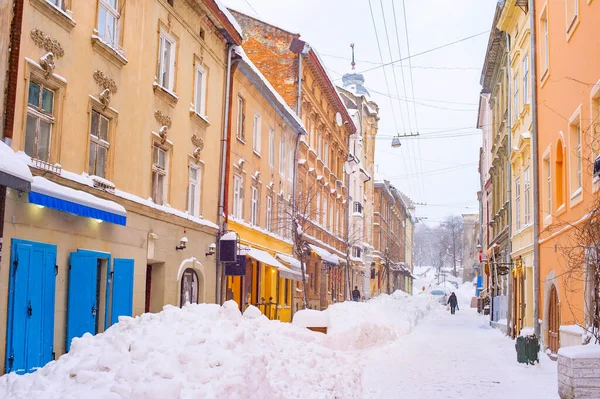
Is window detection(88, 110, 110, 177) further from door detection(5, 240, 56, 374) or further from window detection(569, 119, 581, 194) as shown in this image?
window detection(569, 119, 581, 194)

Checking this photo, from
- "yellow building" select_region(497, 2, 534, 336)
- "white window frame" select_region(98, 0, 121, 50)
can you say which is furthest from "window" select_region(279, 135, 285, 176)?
"white window frame" select_region(98, 0, 121, 50)

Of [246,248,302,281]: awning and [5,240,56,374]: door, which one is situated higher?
[246,248,302,281]: awning

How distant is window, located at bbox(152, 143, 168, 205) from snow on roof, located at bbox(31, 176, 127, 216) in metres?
3.14

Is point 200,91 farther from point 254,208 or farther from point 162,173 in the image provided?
point 254,208

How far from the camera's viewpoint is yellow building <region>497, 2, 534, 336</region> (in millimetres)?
22047

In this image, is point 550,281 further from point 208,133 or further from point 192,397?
point 192,397

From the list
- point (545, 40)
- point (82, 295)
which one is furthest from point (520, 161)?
point (82, 295)

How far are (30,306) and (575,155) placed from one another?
1150cm

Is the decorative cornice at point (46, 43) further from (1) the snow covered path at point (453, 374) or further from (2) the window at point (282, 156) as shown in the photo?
(2) the window at point (282, 156)

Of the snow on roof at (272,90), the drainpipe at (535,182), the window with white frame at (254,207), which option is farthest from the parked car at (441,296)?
the drainpipe at (535,182)

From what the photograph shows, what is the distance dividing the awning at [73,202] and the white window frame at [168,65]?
455 cm

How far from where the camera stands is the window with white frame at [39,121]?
449 inches

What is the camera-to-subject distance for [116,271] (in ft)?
47.2

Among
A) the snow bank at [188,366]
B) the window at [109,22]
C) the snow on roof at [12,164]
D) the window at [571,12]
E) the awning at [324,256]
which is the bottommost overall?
the snow bank at [188,366]
